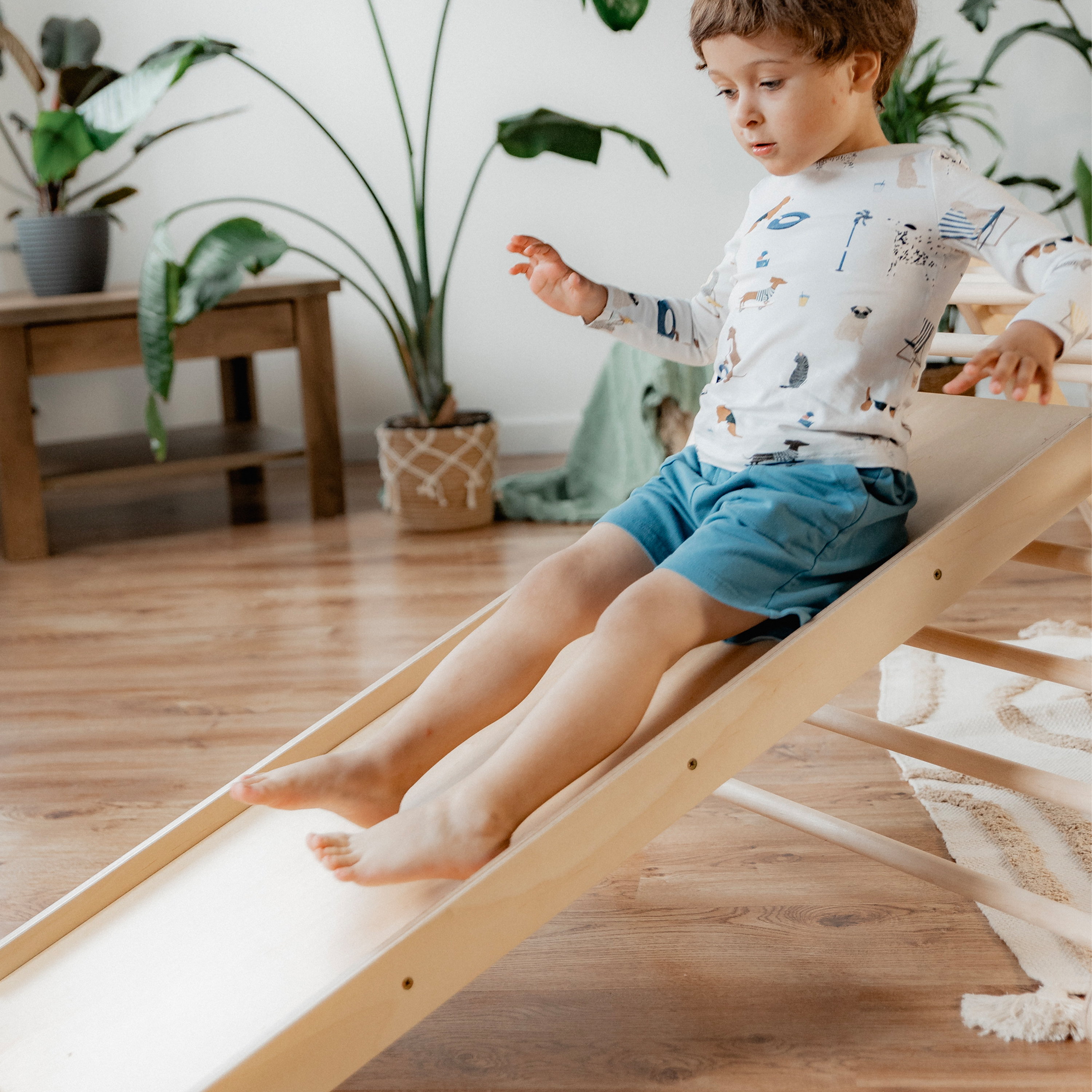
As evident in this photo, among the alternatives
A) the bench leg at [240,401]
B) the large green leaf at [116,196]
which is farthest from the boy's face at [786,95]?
the bench leg at [240,401]

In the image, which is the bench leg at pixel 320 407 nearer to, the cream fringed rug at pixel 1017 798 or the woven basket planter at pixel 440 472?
the woven basket planter at pixel 440 472

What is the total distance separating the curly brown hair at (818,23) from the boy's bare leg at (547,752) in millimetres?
404

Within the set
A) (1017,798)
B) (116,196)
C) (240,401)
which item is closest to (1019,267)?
(1017,798)

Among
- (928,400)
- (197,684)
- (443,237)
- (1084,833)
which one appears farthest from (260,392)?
(1084,833)

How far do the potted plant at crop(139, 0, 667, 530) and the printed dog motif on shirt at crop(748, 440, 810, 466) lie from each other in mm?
1117

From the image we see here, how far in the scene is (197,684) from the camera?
1590mm

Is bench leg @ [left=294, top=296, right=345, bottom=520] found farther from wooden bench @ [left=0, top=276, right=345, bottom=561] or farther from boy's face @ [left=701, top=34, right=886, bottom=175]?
boy's face @ [left=701, top=34, right=886, bottom=175]

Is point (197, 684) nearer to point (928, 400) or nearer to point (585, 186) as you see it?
point (928, 400)

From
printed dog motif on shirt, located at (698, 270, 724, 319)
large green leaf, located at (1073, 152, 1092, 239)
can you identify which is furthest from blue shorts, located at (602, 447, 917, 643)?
large green leaf, located at (1073, 152, 1092, 239)

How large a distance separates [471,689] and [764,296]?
40 centimetres

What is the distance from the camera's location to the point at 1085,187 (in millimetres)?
2287

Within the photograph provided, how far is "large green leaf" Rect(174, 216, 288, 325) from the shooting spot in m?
1.88

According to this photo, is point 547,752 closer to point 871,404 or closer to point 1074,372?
point 871,404

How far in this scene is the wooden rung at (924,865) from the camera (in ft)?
2.76
